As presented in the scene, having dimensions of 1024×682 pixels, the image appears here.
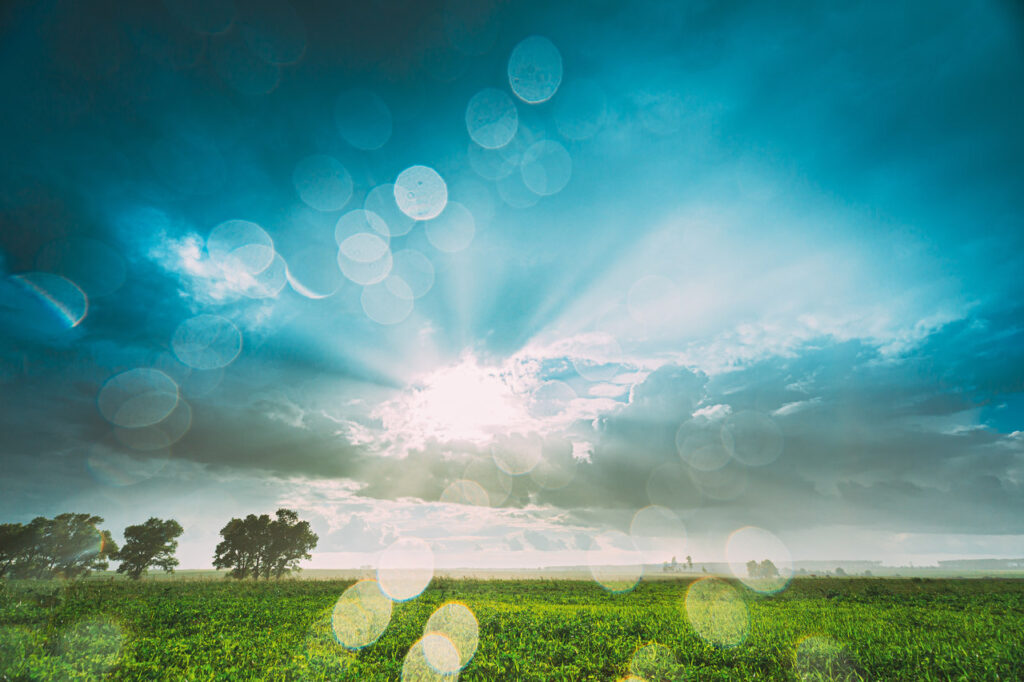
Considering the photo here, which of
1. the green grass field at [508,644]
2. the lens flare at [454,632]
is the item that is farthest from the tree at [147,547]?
the lens flare at [454,632]

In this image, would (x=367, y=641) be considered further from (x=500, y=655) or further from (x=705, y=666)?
(x=705, y=666)

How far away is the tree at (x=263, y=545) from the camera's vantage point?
82062mm

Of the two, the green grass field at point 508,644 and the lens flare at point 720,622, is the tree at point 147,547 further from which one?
the lens flare at point 720,622

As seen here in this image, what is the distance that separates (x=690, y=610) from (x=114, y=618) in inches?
1543

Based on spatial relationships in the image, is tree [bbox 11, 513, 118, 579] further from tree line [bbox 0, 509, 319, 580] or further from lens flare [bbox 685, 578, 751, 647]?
lens flare [bbox 685, 578, 751, 647]

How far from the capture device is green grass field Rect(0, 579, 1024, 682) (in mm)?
17516

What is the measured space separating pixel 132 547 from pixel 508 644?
97571 millimetres

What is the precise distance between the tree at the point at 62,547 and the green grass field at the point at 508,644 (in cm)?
6992

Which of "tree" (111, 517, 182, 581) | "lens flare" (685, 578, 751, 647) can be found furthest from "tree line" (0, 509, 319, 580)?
"lens flare" (685, 578, 751, 647)

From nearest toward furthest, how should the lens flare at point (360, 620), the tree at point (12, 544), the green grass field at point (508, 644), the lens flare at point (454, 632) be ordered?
the green grass field at point (508, 644)
the lens flare at point (454, 632)
the lens flare at point (360, 620)
the tree at point (12, 544)

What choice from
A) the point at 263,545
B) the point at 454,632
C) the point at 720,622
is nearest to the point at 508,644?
the point at 454,632

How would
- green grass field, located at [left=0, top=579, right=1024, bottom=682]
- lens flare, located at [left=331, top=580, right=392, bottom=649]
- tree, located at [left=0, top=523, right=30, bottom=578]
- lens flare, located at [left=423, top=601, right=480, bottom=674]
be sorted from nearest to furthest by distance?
1. green grass field, located at [left=0, top=579, right=1024, bottom=682]
2. lens flare, located at [left=423, top=601, right=480, bottom=674]
3. lens flare, located at [left=331, top=580, right=392, bottom=649]
4. tree, located at [left=0, top=523, right=30, bottom=578]

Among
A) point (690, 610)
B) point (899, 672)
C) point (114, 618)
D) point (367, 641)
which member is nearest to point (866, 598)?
point (690, 610)

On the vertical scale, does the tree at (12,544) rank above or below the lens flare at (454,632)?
above
